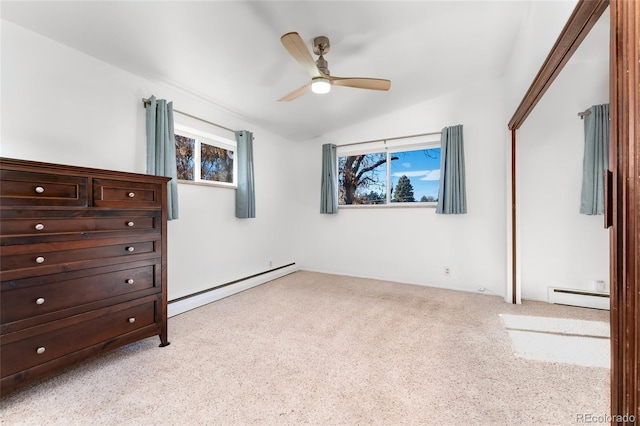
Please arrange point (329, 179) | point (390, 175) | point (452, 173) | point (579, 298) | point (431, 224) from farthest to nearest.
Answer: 1. point (329, 179)
2. point (390, 175)
3. point (431, 224)
4. point (452, 173)
5. point (579, 298)

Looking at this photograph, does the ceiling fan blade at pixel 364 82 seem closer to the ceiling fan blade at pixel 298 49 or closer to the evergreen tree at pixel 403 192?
the ceiling fan blade at pixel 298 49

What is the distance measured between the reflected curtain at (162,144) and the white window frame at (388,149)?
101 inches

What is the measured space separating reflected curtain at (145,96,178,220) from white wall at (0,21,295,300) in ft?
0.44

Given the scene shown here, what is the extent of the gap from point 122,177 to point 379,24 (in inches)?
88.5

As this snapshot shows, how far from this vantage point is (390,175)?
14.2 ft

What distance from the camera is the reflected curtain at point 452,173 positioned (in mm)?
3623

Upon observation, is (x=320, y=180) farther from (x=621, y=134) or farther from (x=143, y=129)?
(x=621, y=134)

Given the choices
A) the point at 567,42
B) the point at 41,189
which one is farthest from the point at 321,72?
the point at 41,189

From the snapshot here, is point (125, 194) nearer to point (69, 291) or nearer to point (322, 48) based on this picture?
point (69, 291)

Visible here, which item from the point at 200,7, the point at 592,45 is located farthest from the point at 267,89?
the point at 592,45

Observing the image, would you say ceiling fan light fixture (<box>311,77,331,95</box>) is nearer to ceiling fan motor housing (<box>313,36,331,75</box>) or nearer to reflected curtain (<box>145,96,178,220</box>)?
ceiling fan motor housing (<box>313,36,331,75</box>)

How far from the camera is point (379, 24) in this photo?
2232 millimetres

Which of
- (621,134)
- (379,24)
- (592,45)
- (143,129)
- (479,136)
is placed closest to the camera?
(621,134)

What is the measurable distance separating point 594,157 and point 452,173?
1347mm
